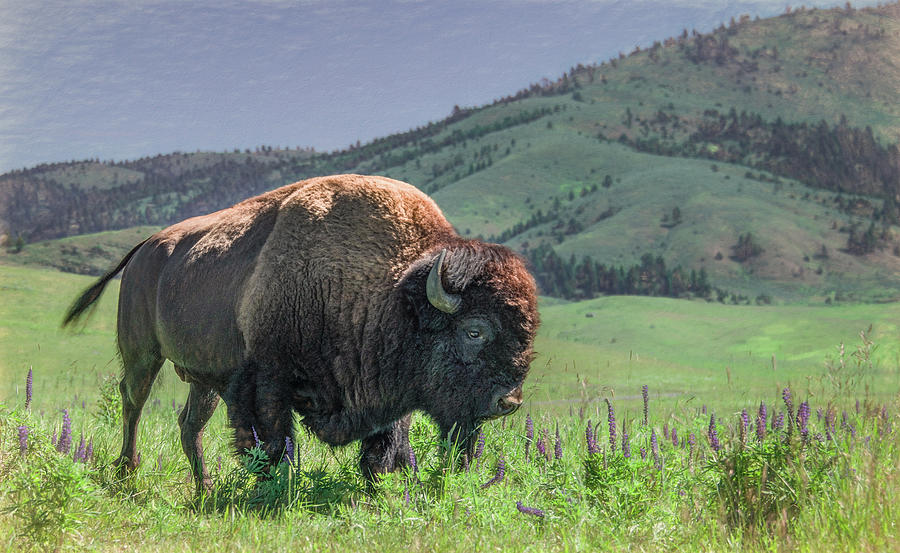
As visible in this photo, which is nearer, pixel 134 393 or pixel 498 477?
pixel 498 477

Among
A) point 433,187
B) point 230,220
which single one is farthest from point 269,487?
point 433,187

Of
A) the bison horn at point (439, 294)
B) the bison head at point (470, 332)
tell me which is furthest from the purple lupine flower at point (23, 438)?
the bison horn at point (439, 294)

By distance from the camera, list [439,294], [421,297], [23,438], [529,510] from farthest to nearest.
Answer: [421,297] → [439,294] → [23,438] → [529,510]

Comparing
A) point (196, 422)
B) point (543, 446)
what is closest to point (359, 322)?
point (543, 446)

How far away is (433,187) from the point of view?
88.2 meters

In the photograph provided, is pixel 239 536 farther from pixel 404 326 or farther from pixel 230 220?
pixel 230 220

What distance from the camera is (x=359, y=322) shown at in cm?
557

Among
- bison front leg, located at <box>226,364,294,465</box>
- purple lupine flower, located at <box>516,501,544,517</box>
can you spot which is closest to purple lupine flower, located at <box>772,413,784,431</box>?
purple lupine flower, located at <box>516,501,544,517</box>

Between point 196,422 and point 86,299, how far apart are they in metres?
2.37

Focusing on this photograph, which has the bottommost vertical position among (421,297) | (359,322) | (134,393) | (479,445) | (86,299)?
(479,445)

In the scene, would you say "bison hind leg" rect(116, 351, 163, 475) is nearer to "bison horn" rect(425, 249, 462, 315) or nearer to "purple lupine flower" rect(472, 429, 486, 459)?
"bison horn" rect(425, 249, 462, 315)

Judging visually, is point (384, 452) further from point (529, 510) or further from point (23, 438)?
point (23, 438)

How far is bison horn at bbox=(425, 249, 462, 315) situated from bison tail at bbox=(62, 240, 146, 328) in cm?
438

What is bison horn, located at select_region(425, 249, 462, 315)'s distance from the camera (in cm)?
516
